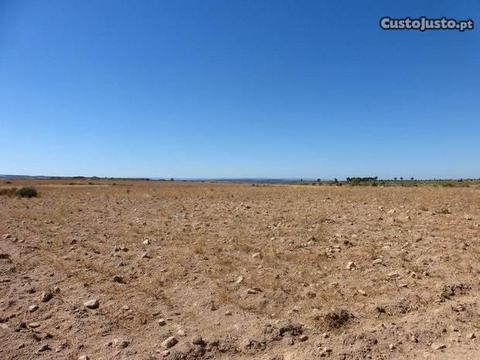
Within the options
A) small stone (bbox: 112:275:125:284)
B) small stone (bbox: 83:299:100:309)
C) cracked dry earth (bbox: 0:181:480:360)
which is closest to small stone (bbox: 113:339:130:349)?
cracked dry earth (bbox: 0:181:480:360)

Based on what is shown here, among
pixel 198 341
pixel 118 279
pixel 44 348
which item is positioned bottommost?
pixel 44 348

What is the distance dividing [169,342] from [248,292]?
74.7 inches

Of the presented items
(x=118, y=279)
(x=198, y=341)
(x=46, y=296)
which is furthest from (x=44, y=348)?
(x=118, y=279)

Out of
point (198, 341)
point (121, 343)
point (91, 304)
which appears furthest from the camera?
point (91, 304)

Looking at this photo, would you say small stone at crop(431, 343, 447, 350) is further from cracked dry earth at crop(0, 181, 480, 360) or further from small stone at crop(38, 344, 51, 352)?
small stone at crop(38, 344, 51, 352)

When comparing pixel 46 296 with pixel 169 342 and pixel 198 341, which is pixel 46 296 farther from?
pixel 198 341

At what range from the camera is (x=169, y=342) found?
18.3 feet

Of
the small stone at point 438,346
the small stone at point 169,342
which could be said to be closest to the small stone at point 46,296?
the small stone at point 169,342

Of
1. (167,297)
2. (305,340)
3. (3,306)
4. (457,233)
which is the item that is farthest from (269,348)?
(457,233)

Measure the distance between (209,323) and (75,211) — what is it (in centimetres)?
1439

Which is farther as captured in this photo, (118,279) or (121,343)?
(118,279)

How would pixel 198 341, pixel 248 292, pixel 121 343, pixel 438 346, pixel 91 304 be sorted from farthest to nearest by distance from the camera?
pixel 248 292 < pixel 91 304 < pixel 121 343 < pixel 198 341 < pixel 438 346

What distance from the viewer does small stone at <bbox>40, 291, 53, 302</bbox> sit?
7.12m

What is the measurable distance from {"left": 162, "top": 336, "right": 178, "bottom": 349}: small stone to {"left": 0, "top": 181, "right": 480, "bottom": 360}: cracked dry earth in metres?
0.02
